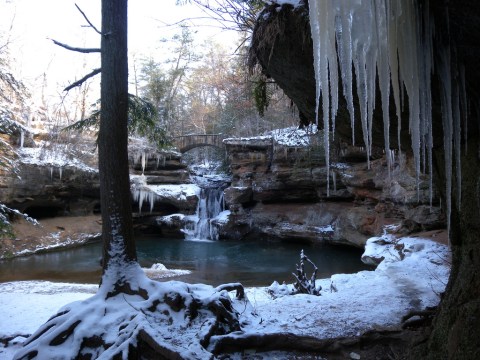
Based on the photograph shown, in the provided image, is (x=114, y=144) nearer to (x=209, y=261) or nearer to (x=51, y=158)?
(x=209, y=261)

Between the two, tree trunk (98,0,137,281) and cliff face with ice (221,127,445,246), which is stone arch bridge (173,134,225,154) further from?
tree trunk (98,0,137,281)

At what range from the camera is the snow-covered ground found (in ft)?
14.0

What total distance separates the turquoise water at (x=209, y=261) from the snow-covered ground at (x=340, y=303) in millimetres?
3032

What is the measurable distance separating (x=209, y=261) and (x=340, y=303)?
9341 mm

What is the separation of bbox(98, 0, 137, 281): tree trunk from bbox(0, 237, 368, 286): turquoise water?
6023mm

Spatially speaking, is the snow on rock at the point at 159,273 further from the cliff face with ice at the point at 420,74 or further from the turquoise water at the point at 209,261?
the cliff face with ice at the point at 420,74

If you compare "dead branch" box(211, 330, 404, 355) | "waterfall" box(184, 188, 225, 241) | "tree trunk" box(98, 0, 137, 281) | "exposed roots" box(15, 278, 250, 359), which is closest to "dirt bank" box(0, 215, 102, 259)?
"waterfall" box(184, 188, 225, 241)

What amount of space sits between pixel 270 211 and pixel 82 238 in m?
9.07

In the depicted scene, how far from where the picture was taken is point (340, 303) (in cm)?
515

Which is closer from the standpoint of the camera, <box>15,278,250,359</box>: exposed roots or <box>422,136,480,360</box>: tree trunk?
<box>422,136,480,360</box>: tree trunk

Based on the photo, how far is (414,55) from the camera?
74.5 inches

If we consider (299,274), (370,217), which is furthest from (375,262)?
(370,217)

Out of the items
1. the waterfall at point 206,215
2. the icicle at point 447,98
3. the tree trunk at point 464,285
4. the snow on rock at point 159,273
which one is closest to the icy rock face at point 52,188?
the waterfall at point 206,215

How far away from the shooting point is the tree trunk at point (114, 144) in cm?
457
